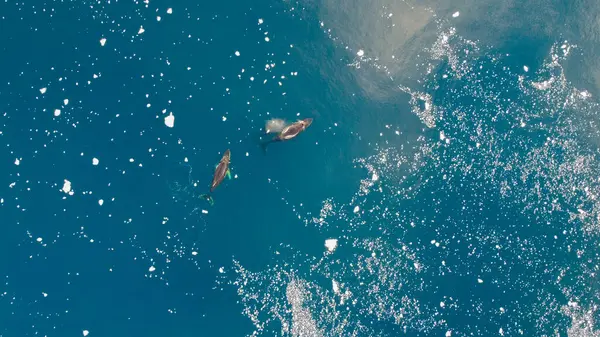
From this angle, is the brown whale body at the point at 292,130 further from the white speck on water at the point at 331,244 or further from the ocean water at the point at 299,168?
the white speck on water at the point at 331,244

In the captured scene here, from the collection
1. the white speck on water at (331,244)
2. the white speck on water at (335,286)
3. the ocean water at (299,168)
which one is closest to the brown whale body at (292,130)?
the ocean water at (299,168)

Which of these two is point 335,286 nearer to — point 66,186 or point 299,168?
point 299,168

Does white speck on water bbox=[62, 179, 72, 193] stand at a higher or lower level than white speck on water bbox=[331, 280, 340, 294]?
higher

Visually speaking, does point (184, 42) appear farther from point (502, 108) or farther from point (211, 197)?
point (502, 108)

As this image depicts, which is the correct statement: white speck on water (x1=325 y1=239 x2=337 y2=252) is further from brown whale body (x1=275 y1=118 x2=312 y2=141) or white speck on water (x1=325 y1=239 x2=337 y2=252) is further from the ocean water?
brown whale body (x1=275 y1=118 x2=312 y2=141)

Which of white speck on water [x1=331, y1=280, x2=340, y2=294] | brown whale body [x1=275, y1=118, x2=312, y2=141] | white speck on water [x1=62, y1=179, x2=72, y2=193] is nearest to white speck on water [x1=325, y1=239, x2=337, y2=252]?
white speck on water [x1=331, y1=280, x2=340, y2=294]

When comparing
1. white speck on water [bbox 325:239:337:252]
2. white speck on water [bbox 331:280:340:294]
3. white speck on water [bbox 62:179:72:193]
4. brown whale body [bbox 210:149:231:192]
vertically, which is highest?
white speck on water [bbox 62:179:72:193]
